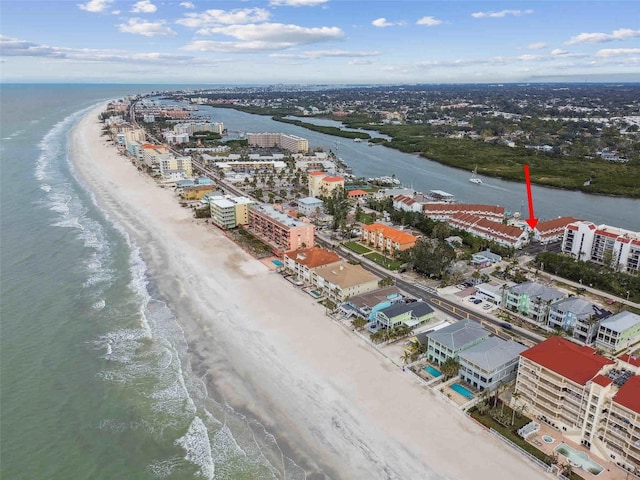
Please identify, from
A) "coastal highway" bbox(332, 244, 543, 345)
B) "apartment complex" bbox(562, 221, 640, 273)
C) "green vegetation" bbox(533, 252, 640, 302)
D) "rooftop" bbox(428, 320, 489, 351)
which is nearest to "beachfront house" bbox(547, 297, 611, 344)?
"coastal highway" bbox(332, 244, 543, 345)

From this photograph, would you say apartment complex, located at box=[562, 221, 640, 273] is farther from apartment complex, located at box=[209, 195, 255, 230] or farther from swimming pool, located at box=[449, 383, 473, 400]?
apartment complex, located at box=[209, 195, 255, 230]

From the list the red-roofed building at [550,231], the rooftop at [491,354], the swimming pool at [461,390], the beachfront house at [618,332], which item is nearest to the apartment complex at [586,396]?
the rooftop at [491,354]

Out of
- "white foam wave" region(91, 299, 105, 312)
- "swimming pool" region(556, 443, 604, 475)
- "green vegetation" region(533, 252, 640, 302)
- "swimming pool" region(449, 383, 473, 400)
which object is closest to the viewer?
"swimming pool" region(556, 443, 604, 475)

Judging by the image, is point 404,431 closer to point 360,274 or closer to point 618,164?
point 360,274

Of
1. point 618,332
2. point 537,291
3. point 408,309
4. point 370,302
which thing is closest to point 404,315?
point 408,309

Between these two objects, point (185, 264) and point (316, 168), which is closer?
point (185, 264)

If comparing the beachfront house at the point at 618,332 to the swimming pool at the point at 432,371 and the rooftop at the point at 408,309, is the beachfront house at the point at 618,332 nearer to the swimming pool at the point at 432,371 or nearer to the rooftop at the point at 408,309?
the rooftop at the point at 408,309

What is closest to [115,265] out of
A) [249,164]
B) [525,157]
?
[249,164]
